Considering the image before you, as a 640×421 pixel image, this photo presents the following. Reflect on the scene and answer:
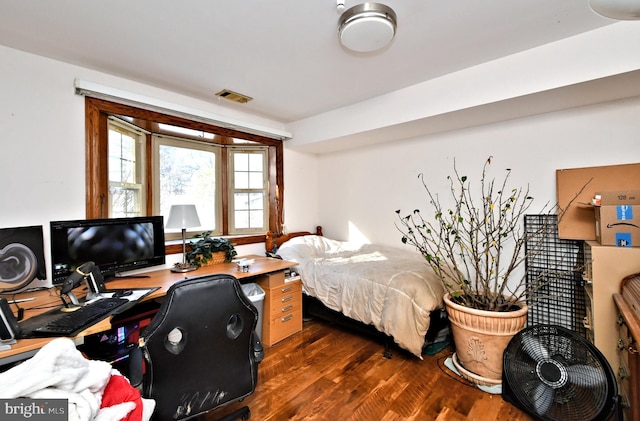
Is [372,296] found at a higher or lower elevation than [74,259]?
lower

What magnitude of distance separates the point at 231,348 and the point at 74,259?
1445mm

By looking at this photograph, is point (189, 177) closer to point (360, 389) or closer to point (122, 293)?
point (122, 293)

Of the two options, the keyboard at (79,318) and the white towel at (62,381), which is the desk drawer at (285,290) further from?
the white towel at (62,381)

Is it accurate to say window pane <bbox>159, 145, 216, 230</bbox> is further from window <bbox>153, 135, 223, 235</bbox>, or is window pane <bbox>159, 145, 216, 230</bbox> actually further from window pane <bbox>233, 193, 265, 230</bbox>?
window pane <bbox>233, 193, 265, 230</bbox>

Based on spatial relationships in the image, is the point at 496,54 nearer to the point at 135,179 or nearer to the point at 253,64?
the point at 253,64

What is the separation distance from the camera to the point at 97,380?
82cm

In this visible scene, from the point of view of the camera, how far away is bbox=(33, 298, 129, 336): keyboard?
4.42ft

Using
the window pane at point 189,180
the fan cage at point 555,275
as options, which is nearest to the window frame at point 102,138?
the window pane at point 189,180

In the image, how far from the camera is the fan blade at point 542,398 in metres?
1.66

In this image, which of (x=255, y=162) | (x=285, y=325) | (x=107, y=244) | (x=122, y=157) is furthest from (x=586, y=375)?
(x=122, y=157)

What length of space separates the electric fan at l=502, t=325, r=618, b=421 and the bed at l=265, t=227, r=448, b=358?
0.59 metres

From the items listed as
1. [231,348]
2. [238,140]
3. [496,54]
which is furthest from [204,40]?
[496,54]

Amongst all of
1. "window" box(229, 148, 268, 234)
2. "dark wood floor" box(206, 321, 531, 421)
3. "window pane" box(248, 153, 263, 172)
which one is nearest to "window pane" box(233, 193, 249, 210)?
"window" box(229, 148, 268, 234)

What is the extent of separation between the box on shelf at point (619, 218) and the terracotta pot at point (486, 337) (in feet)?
2.31
